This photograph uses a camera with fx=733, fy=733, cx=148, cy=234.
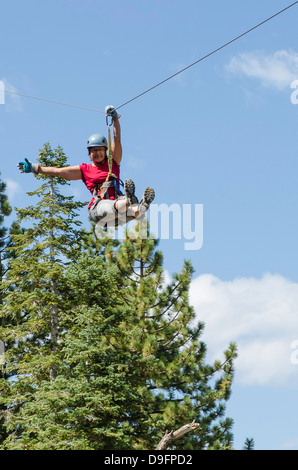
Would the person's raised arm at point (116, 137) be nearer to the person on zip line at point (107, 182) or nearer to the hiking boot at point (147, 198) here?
the person on zip line at point (107, 182)

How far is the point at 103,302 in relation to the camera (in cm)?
1980

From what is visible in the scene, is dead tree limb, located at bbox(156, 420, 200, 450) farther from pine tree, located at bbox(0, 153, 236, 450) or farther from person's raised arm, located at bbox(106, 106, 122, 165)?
person's raised arm, located at bbox(106, 106, 122, 165)

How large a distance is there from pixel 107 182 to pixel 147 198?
869 millimetres

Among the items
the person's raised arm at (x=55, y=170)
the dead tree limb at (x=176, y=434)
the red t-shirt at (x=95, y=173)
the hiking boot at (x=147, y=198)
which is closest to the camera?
the hiking boot at (x=147, y=198)

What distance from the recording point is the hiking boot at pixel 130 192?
36.5ft

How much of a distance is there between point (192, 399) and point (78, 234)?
620cm

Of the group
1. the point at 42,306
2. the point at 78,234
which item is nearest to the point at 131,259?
the point at 78,234

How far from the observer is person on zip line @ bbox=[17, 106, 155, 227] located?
11.2 m

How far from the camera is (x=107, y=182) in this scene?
11.6 m

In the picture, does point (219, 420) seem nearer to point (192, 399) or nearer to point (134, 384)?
point (192, 399)

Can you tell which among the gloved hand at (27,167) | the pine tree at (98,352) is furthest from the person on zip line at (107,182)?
the pine tree at (98,352)

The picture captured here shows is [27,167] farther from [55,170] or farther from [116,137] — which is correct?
[116,137]

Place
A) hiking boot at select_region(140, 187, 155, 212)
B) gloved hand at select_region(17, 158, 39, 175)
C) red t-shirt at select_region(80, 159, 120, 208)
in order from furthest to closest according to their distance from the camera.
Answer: gloved hand at select_region(17, 158, 39, 175)
red t-shirt at select_region(80, 159, 120, 208)
hiking boot at select_region(140, 187, 155, 212)

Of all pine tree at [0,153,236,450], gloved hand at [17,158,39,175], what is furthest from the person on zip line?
pine tree at [0,153,236,450]
